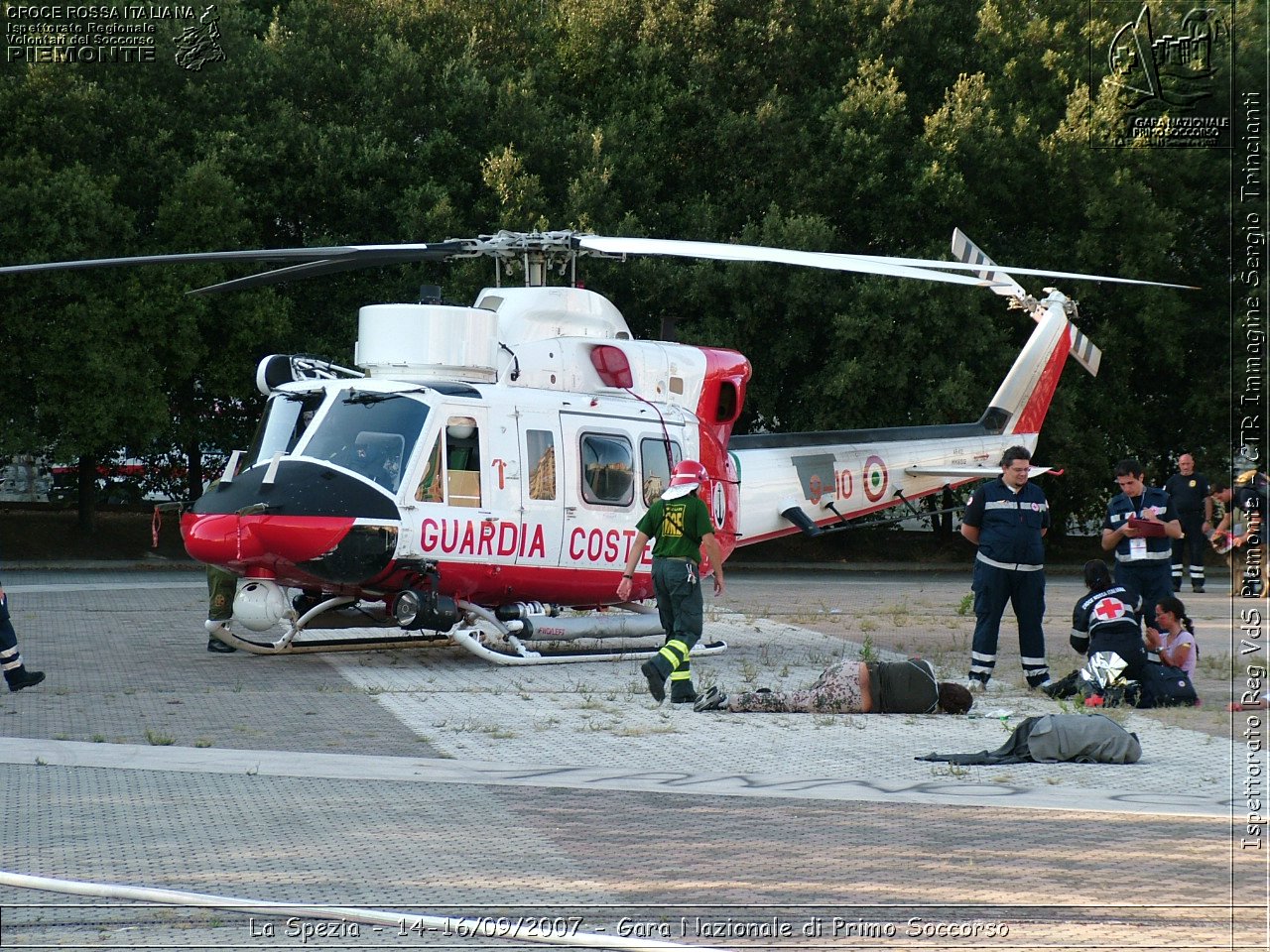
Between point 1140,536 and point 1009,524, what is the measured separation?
1.51 meters

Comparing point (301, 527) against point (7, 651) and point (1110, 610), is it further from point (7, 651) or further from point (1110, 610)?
point (1110, 610)

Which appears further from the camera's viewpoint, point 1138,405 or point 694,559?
point 1138,405

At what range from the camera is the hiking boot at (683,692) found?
35.5 ft

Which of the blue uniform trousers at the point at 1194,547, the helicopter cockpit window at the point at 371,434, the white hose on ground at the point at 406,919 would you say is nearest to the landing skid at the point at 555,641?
the helicopter cockpit window at the point at 371,434

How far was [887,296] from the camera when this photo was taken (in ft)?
86.7

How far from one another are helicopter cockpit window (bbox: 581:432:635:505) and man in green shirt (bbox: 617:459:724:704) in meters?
2.58

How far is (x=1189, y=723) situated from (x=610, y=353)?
674 centimetres

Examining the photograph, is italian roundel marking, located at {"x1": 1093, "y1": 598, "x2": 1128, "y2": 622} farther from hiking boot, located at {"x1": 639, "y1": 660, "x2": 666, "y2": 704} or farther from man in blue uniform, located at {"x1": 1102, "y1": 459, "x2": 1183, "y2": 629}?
hiking boot, located at {"x1": 639, "y1": 660, "x2": 666, "y2": 704}

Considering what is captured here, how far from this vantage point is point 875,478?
54.3ft

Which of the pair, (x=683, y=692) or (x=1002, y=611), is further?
(x=1002, y=611)

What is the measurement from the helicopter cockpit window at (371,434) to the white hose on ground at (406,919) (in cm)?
710

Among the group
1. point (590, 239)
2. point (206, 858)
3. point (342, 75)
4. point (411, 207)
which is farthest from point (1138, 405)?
point (206, 858)

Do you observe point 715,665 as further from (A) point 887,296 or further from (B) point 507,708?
(A) point 887,296

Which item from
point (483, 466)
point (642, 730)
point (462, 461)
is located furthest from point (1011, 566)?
point (462, 461)
